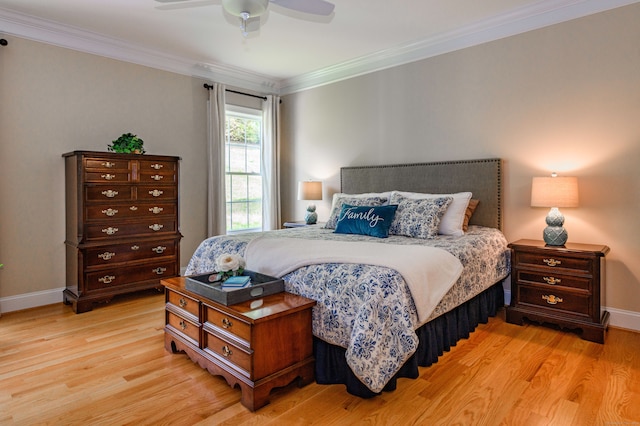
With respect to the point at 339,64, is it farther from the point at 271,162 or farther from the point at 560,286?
the point at 560,286

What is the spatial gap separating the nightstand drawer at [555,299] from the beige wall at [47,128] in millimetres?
4208

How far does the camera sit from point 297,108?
5.57 meters

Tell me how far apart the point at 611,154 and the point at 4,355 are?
15.8 ft

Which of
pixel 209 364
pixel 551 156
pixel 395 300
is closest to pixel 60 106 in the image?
pixel 209 364

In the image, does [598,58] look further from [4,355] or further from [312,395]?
[4,355]

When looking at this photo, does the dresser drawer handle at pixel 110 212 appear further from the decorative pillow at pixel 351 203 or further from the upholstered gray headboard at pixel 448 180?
the upholstered gray headboard at pixel 448 180

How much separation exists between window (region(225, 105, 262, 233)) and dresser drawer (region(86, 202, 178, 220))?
1.24 metres

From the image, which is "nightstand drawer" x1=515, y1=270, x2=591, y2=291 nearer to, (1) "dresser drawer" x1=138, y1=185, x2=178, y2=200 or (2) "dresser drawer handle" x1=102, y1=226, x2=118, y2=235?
(1) "dresser drawer" x1=138, y1=185, x2=178, y2=200

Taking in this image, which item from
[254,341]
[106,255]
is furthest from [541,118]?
[106,255]

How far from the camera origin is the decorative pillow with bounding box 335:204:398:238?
3260 millimetres

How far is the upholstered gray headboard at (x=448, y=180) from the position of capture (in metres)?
3.64

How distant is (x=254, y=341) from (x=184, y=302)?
32.0 inches

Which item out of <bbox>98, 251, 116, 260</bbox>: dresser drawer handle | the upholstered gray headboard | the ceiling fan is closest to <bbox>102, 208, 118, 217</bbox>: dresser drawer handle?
<bbox>98, 251, 116, 260</bbox>: dresser drawer handle

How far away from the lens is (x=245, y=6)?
2.33 metres
